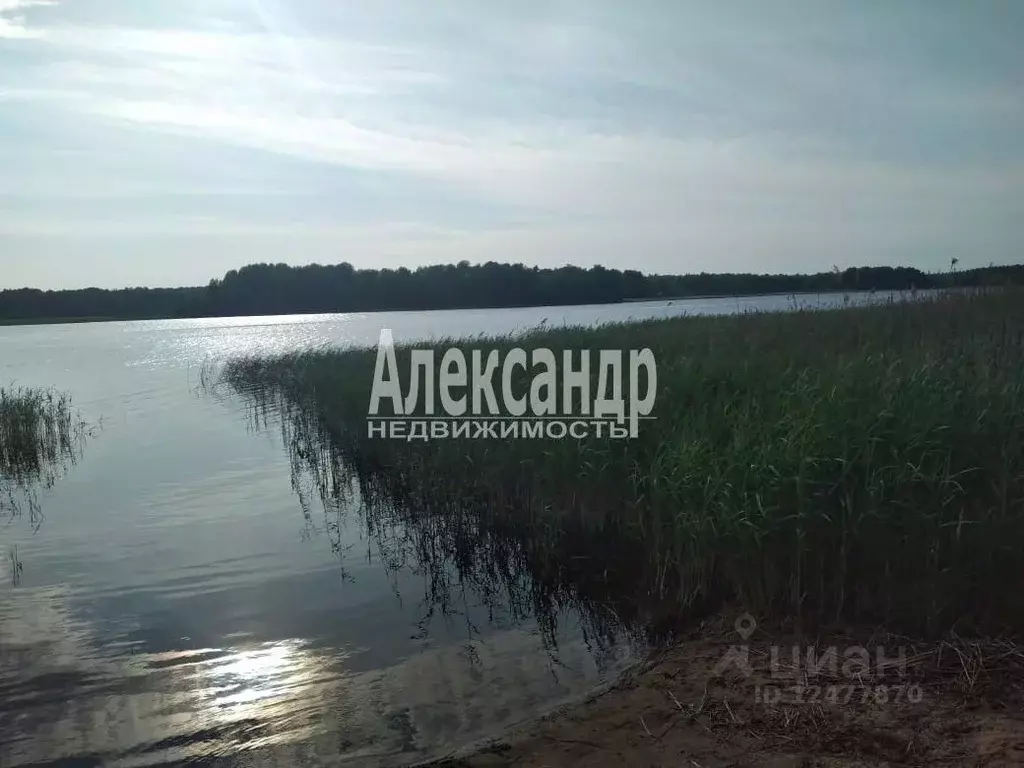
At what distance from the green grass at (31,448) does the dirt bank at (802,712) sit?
8.42 metres

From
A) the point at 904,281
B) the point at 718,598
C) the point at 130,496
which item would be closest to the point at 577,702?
the point at 718,598

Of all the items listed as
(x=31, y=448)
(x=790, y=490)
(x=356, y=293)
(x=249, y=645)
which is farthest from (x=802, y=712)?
(x=356, y=293)

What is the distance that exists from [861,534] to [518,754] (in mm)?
2646

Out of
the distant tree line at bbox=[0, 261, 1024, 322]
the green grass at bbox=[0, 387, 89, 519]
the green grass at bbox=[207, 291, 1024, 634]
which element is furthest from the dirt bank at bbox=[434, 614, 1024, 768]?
the distant tree line at bbox=[0, 261, 1024, 322]

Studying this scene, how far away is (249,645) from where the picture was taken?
16.5 feet

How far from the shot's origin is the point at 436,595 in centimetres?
581

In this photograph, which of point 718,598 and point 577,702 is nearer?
point 577,702

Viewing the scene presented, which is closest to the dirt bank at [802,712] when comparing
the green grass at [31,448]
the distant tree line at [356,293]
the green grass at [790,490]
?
the green grass at [790,490]

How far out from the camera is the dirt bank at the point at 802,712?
3.01 meters

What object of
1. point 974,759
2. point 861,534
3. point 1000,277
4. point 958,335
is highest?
point 1000,277

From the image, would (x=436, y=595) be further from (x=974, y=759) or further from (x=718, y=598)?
(x=974, y=759)

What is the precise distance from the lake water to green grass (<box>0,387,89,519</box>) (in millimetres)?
1073

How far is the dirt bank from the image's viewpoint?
9.88ft

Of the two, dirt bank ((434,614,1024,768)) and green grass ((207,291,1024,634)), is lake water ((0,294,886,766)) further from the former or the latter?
green grass ((207,291,1024,634))
